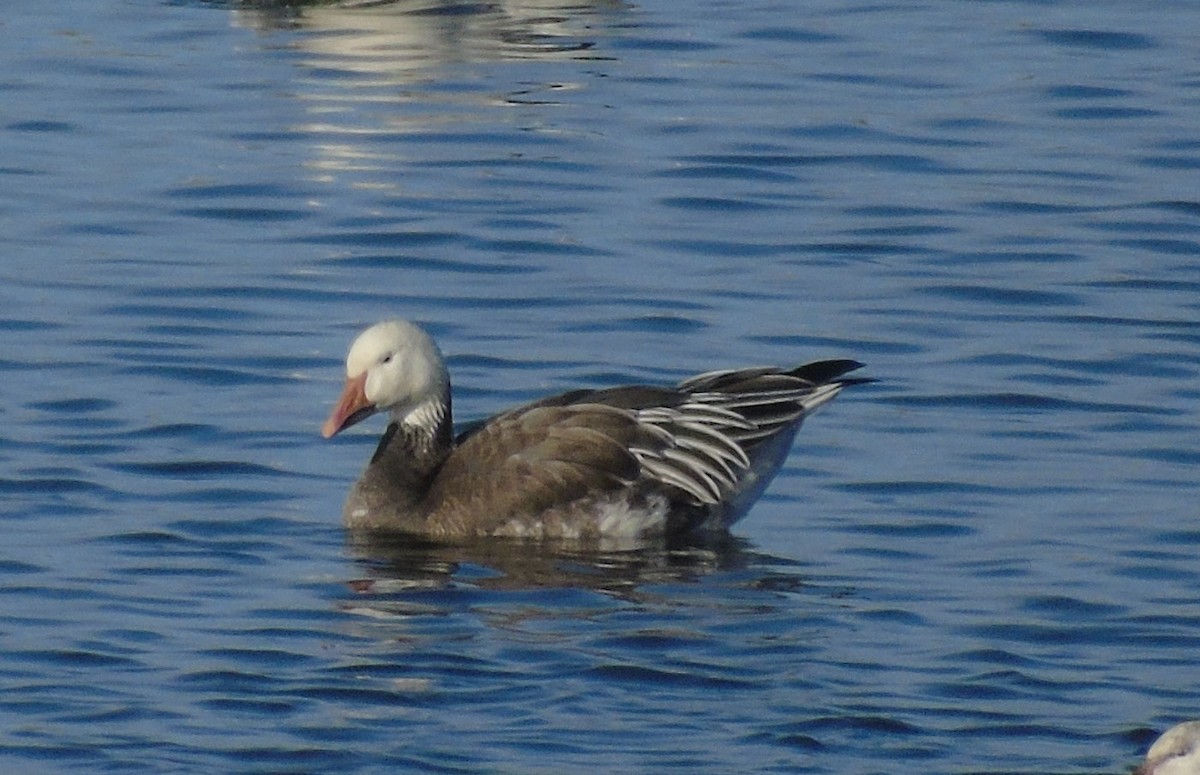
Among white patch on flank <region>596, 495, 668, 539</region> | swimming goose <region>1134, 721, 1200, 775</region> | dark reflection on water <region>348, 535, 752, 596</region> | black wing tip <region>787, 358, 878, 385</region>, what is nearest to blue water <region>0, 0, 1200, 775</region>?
dark reflection on water <region>348, 535, 752, 596</region>

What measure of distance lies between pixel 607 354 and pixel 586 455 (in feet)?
6.12

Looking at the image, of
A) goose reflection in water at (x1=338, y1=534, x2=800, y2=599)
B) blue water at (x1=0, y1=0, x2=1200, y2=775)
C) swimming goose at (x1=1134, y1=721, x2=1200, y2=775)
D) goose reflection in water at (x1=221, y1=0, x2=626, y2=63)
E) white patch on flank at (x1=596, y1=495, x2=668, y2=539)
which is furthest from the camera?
goose reflection in water at (x1=221, y1=0, x2=626, y2=63)

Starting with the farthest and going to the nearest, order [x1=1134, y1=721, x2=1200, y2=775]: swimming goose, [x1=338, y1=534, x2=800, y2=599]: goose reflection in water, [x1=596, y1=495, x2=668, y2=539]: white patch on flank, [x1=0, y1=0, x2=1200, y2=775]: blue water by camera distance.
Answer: [x1=596, y1=495, x2=668, y2=539]: white patch on flank → [x1=338, y1=534, x2=800, y2=599]: goose reflection in water → [x1=0, y1=0, x2=1200, y2=775]: blue water → [x1=1134, y1=721, x2=1200, y2=775]: swimming goose

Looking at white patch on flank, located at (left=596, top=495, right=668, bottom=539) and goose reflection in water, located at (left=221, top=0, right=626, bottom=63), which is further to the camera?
goose reflection in water, located at (left=221, top=0, right=626, bottom=63)

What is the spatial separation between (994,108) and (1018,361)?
5169 millimetres

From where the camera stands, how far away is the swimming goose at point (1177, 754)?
7.42m

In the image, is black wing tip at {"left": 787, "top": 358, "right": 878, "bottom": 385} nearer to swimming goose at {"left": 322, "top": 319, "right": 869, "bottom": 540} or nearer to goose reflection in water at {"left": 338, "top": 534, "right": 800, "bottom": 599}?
swimming goose at {"left": 322, "top": 319, "right": 869, "bottom": 540}

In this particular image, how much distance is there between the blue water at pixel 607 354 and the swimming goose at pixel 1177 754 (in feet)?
1.76

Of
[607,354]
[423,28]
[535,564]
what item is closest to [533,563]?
[535,564]

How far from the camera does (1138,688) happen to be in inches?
344

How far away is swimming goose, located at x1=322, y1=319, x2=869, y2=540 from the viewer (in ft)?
36.2

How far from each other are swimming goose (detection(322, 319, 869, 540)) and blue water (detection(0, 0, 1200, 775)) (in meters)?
0.21

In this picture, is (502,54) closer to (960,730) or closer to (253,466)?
(253,466)

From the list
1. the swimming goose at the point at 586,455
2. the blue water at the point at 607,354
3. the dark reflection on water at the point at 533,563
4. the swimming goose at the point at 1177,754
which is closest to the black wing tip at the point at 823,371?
the swimming goose at the point at 586,455
